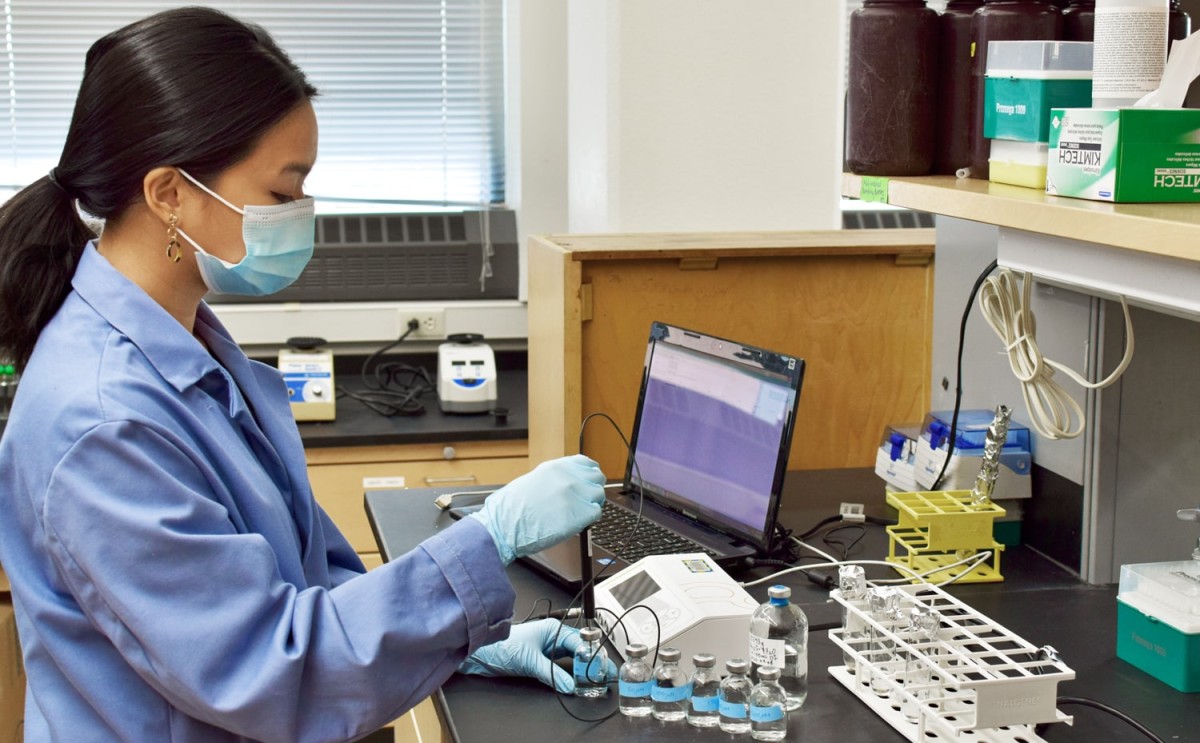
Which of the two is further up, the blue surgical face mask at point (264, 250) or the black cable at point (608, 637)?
the blue surgical face mask at point (264, 250)

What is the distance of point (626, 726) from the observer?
1300 mm

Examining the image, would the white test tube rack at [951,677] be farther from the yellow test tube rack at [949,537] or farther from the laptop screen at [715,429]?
the laptop screen at [715,429]

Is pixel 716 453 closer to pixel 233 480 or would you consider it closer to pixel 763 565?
pixel 763 565

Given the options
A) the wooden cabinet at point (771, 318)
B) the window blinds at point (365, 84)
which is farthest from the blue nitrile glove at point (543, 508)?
the window blinds at point (365, 84)

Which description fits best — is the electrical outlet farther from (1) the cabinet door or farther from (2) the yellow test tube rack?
(2) the yellow test tube rack

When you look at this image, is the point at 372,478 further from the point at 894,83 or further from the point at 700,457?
the point at 894,83

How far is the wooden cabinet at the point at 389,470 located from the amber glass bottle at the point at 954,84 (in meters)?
1.60

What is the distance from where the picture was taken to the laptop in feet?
5.72

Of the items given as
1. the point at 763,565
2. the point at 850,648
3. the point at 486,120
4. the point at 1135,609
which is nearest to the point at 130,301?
the point at 850,648

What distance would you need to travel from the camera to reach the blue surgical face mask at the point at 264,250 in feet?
4.27

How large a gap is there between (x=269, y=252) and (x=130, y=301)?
174 millimetres

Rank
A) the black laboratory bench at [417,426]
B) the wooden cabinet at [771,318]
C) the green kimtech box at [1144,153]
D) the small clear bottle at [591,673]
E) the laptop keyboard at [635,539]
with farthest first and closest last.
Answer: the black laboratory bench at [417,426], the wooden cabinet at [771,318], the laptop keyboard at [635,539], the small clear bottle at [591,673], the green kimtech box at [1144,153]

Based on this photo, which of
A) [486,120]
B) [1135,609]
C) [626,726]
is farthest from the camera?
[486,120]

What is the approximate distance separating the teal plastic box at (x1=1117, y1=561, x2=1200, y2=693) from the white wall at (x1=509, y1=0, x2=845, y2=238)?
61.2 inches
